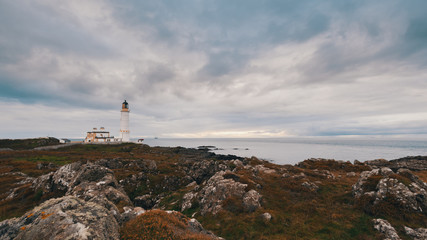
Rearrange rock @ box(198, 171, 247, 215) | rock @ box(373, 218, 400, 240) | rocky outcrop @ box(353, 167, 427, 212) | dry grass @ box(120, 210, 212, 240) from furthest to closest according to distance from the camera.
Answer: rock @ box(198, 171, 247, 215) < rocky outcrop @ box(353, 167, 427, 212) < rock @ box(373, 218, 400, 240) < dry grass @ box(120, 210, 212, 240)

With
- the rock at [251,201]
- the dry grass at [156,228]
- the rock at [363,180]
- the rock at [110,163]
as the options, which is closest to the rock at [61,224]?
the dry grass at [156,228]

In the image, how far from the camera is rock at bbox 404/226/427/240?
47.5ft

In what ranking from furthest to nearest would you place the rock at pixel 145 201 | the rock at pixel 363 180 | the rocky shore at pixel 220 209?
the rock at pixel 145 201 < the rock at pixel 363 180 < the rocky shore at pixel 220 209

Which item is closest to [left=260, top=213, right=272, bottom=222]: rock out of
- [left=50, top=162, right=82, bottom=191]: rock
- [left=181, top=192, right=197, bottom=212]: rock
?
[left=181, top=192, right=197, bottom=212]: rock

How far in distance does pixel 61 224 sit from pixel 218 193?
60.2 ft

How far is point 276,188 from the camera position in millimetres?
27938

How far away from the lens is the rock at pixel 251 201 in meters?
20.9

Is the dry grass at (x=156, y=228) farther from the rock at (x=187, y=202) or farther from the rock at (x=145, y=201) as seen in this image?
the rock at (x=145, y=201)

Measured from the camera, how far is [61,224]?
846 cm

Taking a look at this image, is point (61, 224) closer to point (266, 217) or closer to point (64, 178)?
point (266, 217)

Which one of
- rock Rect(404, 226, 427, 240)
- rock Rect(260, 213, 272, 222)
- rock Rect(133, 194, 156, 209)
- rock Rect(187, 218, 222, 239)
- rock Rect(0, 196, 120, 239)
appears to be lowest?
rock Rect(133, 194, 156, 209)

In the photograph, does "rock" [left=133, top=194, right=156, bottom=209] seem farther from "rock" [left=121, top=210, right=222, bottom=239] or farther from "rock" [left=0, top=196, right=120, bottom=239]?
"rock" [left=0, top=196, right=120, bottom=239]

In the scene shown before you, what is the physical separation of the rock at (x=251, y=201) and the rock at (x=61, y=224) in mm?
15216

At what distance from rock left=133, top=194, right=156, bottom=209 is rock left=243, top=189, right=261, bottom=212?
17.7 meters
